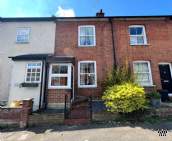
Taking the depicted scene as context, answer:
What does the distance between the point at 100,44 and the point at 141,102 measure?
6595 millimetres

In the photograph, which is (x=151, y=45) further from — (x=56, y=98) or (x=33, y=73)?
(x=33, y=73)

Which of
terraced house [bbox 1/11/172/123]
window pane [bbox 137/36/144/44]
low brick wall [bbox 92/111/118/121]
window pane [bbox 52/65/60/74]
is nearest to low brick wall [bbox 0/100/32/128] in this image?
terraced house [bbox 1/11/172/123]

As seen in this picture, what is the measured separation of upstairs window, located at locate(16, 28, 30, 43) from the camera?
14.0 metres

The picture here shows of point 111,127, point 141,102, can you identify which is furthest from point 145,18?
point 111,127

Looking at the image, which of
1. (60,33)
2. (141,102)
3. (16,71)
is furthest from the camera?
(60,33)

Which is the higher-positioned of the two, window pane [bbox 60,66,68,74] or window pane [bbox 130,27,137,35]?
window pane [bbox 130,27,137,35]

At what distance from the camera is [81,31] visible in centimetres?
1425

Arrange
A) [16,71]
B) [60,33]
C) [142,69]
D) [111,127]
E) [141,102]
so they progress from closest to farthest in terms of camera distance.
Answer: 1. [111,127]
2. [141,102]
3. [16,71]
4. [142,69]
5. [60,33]

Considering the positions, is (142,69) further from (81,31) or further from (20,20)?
(20,20)

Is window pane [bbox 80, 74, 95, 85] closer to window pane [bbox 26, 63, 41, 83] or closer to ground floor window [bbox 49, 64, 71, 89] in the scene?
ground floor window [bbox 49, 64, 71, 89]

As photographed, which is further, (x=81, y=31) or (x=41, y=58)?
(x=81, y=31)

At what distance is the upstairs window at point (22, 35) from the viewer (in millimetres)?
13962

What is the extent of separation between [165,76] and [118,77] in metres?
4.33

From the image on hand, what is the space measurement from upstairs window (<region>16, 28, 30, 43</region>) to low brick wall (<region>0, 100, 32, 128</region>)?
23.1ft
